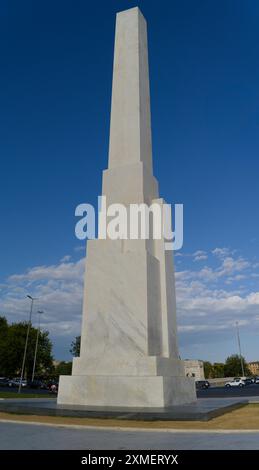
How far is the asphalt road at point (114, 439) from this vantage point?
6238 millimetres

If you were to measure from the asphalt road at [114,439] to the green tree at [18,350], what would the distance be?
64472mm

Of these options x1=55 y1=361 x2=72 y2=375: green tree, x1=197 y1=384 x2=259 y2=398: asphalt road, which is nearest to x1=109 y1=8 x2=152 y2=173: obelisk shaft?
x1=197 y1=384 x2=259 y2=398: asphalt road

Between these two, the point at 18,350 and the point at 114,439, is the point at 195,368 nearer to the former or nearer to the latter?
the point at 18,350

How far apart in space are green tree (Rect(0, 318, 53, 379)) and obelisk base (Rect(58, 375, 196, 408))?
59449mm


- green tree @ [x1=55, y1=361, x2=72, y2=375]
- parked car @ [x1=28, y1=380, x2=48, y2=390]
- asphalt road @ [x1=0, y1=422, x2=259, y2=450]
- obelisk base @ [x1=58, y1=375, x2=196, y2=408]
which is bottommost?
asphalt road @ [x1=0, y1=422, x2=259, y2=450]

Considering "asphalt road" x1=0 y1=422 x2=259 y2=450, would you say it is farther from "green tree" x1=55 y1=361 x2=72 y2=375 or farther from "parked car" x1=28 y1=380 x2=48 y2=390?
"green tree" x1=55 y1=361 x2=72 y2=375

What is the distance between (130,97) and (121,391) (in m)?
11.6

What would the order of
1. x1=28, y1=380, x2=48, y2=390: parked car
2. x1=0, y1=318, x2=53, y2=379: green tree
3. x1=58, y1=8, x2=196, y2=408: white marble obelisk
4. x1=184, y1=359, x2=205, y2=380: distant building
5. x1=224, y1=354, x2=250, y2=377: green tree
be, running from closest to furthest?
x1=58, y1=8, x2=196, y2=408: white marble obelisk < x1=28, y1=380, x2=48, y2=390: parked car < x1=0, y1=318, x2=53, y2=379: green tree < x1=184, y1=359, x2=205, y2=380: distant building < x1=224, y1=354, x2=250, y2=377: green tree

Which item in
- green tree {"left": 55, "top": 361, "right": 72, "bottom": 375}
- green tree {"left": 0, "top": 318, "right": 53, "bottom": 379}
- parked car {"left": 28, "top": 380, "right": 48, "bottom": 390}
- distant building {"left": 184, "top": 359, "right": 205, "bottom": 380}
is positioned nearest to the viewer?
parked car {"left": 28, "top": 380, "right": 48, "bottom": 390}

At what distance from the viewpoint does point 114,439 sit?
6.91 meters

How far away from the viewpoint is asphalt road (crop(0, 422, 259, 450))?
624 centimetres

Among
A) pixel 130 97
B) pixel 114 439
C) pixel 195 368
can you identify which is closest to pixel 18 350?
pixel 195 368

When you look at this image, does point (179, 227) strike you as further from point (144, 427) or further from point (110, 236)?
point (144, 427)
